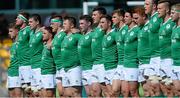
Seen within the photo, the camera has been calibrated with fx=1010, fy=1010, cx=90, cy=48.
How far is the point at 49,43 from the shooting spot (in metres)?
20.6

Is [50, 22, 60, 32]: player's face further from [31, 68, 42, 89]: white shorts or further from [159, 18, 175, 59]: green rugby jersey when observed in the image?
[159, 18, 175, 59]: green rugby jersey

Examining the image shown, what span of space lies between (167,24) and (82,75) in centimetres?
267

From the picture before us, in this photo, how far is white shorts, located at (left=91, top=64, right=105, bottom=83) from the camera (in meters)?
19.5

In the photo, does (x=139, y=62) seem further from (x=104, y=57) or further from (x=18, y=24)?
(x=18, y=24)

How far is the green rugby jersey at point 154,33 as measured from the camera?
18172 mm

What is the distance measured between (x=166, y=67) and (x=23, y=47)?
181 inches

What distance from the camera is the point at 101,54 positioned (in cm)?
1955

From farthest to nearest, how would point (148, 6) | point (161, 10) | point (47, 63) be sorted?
point (47, 63) < point (148, 6) < point (161, 10)

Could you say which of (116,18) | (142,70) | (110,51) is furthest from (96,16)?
(142,70)

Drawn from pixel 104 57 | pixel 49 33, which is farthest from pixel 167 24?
pixel 49 33

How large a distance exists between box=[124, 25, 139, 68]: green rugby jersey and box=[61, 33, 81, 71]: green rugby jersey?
1357 millimetres

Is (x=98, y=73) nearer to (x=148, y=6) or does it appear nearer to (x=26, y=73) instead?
(x=148, y=6)

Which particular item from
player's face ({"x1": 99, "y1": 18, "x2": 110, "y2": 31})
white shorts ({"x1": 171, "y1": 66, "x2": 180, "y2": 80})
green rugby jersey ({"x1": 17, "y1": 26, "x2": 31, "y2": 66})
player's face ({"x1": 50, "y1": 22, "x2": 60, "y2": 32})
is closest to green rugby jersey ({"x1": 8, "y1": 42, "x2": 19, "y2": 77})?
green rugby jersey ({"x1": 17, "y1": 26, "x2": 31, "y2": 66})

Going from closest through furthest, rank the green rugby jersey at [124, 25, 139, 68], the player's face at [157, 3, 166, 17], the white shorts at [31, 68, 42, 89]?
the player's face at [157, 3, 166, 17] → the green rugby jersey at [124, 25, 139, 68] → the white shorts at [31, 68, 42, 89]
